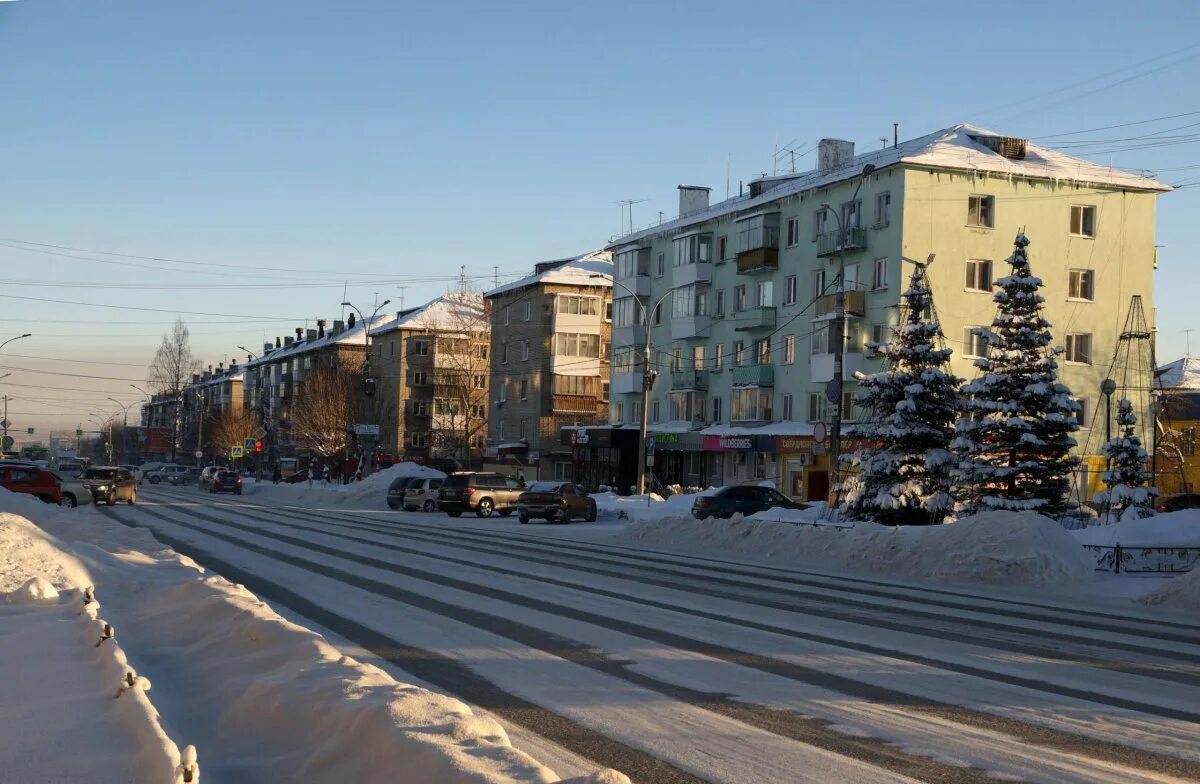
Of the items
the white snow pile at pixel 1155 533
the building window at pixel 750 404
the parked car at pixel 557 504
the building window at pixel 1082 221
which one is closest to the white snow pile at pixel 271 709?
the white snow pile at pixel 1155 533

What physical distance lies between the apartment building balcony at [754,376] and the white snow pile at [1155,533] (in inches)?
1354

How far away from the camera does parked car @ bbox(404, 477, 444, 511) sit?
5188 cm

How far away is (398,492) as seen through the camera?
53.1 meters

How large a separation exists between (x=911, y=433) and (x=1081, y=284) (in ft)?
80.7

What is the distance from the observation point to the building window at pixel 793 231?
58.8 meters

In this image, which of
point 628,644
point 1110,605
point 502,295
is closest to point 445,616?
point 628,644

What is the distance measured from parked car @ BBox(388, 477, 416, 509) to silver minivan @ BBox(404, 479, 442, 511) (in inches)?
16.0

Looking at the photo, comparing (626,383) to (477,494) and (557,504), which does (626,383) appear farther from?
(557,504)

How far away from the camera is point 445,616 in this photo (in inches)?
550

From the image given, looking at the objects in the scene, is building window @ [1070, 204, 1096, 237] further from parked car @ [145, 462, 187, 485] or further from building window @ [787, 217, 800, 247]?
parked car @ [145, 462, 187, 485]

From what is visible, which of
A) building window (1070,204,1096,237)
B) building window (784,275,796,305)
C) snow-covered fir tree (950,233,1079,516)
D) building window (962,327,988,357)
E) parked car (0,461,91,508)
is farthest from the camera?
building window (784,275,796,305)

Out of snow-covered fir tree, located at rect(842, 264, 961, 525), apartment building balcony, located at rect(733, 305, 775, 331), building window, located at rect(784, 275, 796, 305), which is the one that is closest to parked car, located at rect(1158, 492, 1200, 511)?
snow-covered fir tree, located at rect(842, 264, 961, 525)

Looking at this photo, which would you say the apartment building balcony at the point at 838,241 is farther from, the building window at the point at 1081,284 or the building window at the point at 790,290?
the building window at the point at 1081,284

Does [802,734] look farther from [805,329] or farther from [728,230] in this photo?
[728,230]
